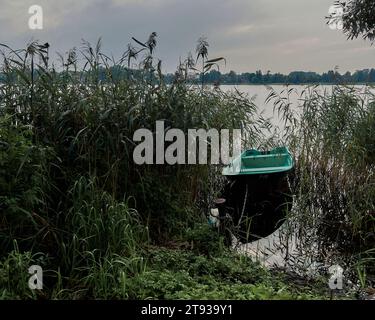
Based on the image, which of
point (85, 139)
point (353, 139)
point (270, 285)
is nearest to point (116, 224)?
point (85, 139)

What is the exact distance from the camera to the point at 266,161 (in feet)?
17.9

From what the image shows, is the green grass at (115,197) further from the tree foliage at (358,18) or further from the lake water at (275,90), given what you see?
the tree foliage at (358,18)

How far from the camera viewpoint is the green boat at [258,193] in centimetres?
478

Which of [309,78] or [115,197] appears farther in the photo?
[309,78]

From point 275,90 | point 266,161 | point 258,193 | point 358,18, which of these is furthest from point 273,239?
point 358,18

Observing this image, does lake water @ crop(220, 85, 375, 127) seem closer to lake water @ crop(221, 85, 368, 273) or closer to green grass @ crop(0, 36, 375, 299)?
lake water @ crop(221, 85, 368, 273)

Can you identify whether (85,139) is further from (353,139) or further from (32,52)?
(353,139)

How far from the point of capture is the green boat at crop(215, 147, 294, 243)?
4.78 metres

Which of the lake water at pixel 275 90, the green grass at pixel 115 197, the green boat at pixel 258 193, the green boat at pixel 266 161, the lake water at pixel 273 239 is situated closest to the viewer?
the green grass at pixel 115 197

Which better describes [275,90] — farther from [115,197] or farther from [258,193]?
[115,197]

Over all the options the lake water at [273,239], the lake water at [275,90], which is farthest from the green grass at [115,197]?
the lake water at [275,90]

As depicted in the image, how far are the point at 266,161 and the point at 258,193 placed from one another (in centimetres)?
54

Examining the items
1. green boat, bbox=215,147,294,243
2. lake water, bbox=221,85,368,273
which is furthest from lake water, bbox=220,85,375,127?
green boat, bbox=215,147,294,243

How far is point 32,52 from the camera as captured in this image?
346cm
